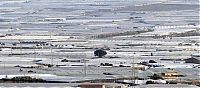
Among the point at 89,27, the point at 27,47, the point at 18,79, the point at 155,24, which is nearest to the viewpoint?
the point at 18,79

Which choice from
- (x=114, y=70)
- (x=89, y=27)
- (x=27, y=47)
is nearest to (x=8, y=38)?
(x=27, y=47)

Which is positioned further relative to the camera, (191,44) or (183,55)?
(191,44)

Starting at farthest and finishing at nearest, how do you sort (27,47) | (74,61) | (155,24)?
1. (155,24)
2. (27,47)
3. (74,61)

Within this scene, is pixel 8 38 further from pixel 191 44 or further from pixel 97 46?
pixel 191 44

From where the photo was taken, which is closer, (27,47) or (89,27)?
(27,47)

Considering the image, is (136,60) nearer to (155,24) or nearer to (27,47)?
(27,47)

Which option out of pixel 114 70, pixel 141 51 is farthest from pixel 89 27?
pixel 114 70

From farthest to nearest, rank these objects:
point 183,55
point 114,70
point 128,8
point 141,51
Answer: point 128,8 < point 141,51 < point 183,55 < point 114,70

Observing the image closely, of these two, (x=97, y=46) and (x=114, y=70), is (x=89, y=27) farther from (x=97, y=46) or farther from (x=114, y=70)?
(x=114, y=70)

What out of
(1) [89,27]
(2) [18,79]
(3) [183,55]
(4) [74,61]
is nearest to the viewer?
(2) [18,79]
